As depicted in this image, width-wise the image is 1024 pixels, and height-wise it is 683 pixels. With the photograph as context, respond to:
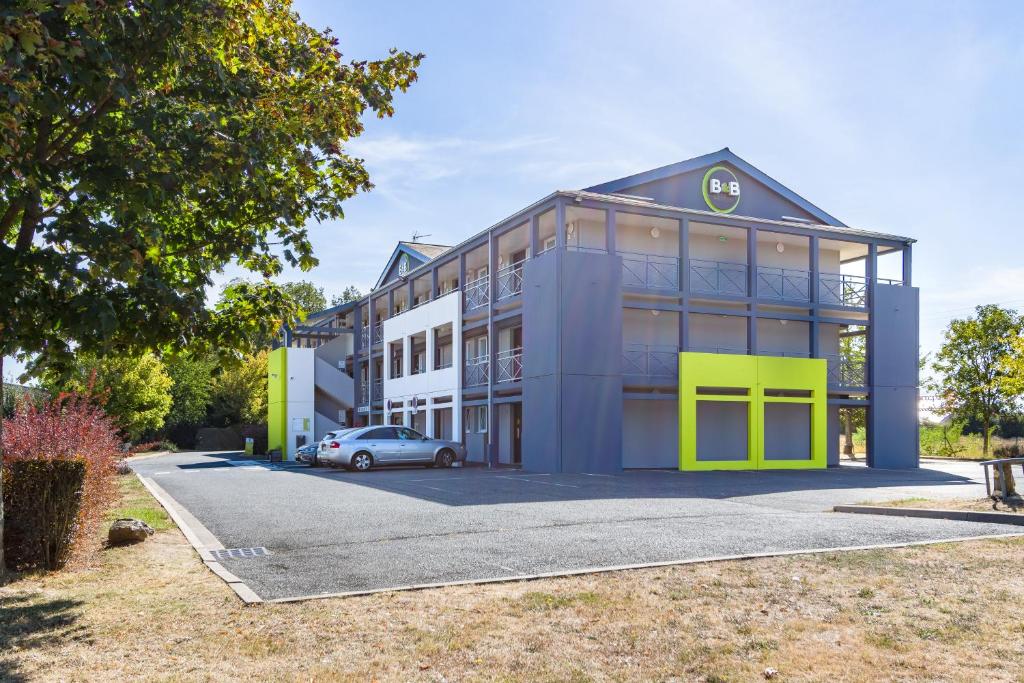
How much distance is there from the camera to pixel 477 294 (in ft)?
100

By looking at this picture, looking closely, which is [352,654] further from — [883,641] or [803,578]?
[803,578]

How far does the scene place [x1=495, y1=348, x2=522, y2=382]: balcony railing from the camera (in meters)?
27.7

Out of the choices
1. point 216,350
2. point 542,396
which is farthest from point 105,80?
point 542,396

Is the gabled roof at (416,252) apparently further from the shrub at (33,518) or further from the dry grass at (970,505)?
the shrub at (33,518)

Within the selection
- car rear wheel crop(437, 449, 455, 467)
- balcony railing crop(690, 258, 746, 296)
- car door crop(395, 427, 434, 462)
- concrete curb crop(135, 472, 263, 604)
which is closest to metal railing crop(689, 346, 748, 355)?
balcony railing crop(690, 258, 746, 296)

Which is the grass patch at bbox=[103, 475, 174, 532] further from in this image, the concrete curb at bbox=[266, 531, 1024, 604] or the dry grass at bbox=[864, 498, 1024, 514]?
the dry grass at bbox=[864, 498, 1024, 514]

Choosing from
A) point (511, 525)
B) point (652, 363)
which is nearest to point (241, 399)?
point (652, 363)

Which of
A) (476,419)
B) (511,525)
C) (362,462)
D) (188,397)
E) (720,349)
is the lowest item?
(362,462)

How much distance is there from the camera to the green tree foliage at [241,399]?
182 ft

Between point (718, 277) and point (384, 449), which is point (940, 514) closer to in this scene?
point (718, 277)

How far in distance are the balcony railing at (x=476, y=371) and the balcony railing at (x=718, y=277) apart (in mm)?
7403

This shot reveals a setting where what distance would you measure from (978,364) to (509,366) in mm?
26299

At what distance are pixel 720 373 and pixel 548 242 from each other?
23.1ft

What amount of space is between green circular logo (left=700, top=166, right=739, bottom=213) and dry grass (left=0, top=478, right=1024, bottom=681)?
831 inches
